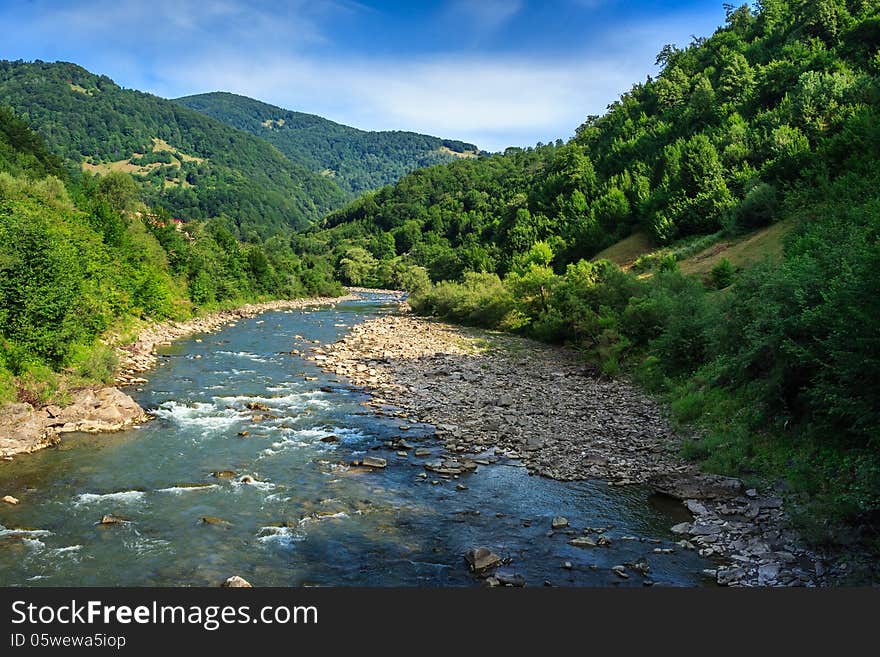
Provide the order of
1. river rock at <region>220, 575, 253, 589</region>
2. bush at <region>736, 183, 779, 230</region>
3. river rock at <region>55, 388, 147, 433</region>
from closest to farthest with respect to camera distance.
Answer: river rock at <region>220, 575, 253, 589</region> → river rock at <region>55, 388, 147, 433</region> → bush at <region>736, 183, 779, 230</region>

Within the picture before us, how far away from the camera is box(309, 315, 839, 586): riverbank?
11695 mm

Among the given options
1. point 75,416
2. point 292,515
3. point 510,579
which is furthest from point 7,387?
point 510,579

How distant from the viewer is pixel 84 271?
32.2 m

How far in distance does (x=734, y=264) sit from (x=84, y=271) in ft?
131

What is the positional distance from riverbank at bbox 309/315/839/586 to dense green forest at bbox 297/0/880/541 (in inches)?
39.6

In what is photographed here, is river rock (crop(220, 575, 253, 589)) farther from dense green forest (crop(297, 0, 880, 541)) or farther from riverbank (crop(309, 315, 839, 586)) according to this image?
dense green forest (crop(297, 0, 880, 541))

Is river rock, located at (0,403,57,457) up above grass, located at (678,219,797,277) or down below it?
below

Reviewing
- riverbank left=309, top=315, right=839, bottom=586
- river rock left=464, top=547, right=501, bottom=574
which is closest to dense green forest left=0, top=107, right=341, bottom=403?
riverbank left=309, top=315, right=839, bottom=586

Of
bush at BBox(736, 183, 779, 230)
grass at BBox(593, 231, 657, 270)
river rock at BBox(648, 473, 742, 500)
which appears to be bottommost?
river rock at BBox(648, 473, 742, 500)

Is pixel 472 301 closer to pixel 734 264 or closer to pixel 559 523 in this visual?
pixel 734 264

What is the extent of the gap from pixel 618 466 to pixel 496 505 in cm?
442

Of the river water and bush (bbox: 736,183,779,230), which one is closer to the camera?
the river water

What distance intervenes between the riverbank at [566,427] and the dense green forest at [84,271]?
1260cm

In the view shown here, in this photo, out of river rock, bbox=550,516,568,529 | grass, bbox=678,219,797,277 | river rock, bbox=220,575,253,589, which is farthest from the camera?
grass, bbox=678,219,797,277
